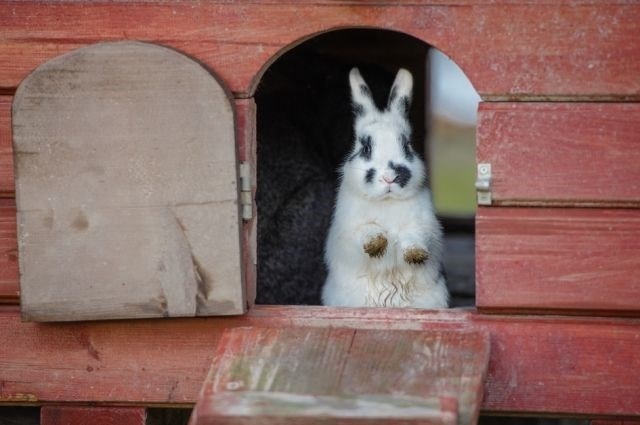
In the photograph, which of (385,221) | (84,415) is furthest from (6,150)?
(385,221)

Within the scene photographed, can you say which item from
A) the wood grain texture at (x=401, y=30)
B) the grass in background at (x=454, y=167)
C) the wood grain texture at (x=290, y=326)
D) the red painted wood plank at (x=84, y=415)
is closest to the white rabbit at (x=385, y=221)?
the wood grain texture at (x=290, y=326)

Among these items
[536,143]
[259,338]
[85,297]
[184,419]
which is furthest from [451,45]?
[184,419]

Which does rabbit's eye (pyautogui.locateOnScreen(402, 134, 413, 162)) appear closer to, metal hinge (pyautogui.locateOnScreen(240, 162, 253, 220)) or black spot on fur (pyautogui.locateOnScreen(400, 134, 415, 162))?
black spot on fur (pyautogui.locateOnScreen(400, 134, 415, 162))

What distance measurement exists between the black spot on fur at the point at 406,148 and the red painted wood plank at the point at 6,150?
1.33 metres

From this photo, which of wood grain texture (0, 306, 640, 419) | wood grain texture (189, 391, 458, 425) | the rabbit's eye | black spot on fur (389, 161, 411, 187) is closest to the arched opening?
the rabbit's eye

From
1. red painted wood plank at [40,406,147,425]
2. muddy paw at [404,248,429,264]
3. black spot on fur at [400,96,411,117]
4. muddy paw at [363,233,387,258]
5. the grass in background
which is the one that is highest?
black spot on fur at [400,96,411,117]

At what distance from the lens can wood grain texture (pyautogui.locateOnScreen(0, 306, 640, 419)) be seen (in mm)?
3562

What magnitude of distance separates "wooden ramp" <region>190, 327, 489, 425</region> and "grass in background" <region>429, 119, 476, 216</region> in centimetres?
833

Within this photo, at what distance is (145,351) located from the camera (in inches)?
147

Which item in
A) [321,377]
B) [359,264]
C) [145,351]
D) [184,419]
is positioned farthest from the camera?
[184,419]

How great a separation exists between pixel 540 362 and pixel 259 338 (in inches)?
34.5

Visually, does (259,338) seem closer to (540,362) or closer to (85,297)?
(85,297)

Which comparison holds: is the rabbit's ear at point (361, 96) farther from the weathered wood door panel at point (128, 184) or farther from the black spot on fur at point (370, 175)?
the weathered wood door panel at point (128, 184)

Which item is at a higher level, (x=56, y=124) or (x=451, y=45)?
(x=451, y=45)
